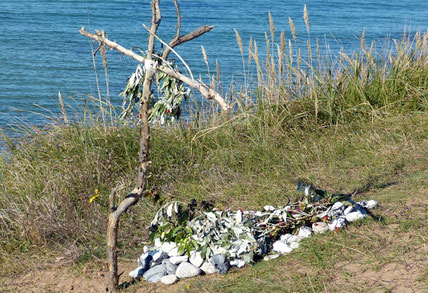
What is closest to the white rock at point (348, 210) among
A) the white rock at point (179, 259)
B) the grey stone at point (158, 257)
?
the white rock at point (179, 259)

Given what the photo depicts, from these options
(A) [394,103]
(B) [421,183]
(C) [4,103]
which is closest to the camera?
(B) [421,183]

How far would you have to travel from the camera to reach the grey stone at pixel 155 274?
12.6ft

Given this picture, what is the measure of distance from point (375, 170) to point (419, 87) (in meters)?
2.20

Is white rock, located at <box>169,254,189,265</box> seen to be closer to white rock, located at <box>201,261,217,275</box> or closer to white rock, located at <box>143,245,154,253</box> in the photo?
white rock, located at <box>201,261,217,275</box>

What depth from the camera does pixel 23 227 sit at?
4.48 metres

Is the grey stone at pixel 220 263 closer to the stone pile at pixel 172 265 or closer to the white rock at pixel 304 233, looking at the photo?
the stone pile at pixel 172 265

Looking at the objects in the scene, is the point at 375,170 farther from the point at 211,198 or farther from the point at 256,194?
the point at 211,198

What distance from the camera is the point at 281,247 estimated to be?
4.01 metres

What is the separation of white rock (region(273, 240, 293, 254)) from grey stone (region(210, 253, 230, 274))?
0.39 metres

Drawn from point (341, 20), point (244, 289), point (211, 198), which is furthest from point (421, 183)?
point (341, 20)

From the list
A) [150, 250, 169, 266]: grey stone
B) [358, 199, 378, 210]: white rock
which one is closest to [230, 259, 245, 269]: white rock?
[150, 250, 169, 266]: grey stone

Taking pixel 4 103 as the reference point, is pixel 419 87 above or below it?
above

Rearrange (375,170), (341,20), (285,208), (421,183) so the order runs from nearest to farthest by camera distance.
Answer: (285,208) → (421,183) → (375,170) → (341,20)

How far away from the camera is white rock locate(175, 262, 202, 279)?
3.85 m
